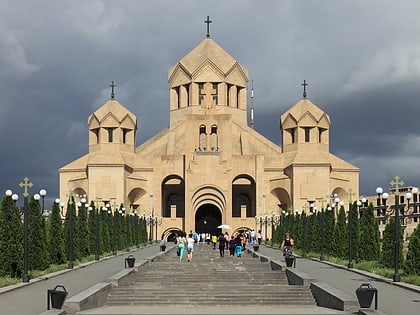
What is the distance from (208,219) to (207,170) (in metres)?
8.33

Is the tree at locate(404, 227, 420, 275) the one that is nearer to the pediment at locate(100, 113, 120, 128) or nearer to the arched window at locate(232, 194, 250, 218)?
the pediment at locate(100, 113, 120, 128)

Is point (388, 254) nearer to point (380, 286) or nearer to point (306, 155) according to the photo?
point (380, 286)

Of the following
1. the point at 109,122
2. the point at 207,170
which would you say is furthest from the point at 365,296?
the point at 109,122

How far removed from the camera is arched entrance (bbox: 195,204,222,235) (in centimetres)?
6325

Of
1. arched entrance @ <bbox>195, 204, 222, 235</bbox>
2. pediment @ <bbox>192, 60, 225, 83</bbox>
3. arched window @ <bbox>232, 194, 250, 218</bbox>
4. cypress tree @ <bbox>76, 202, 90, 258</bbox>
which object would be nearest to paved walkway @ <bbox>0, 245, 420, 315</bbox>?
cypress tree @ <bbox>76, 202, 90, 258</bbox>

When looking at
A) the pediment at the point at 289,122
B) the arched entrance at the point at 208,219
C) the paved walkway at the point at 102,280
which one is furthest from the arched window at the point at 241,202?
the paved walkway at the point at 102,280

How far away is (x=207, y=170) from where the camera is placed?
56.3 meters

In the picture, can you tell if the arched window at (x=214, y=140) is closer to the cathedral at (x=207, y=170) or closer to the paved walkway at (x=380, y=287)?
the cathedral at (x=207, y=170)

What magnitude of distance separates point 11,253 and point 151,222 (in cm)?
3627

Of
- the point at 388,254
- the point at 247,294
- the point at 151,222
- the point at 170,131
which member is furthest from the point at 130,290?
the point at 170,131

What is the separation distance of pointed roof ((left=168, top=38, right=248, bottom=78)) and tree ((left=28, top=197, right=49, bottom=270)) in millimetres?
44623

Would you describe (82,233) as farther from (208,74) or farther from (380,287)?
(208,74)

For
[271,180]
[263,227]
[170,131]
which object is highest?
[170,131]

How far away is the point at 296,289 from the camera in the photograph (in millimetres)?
14133
